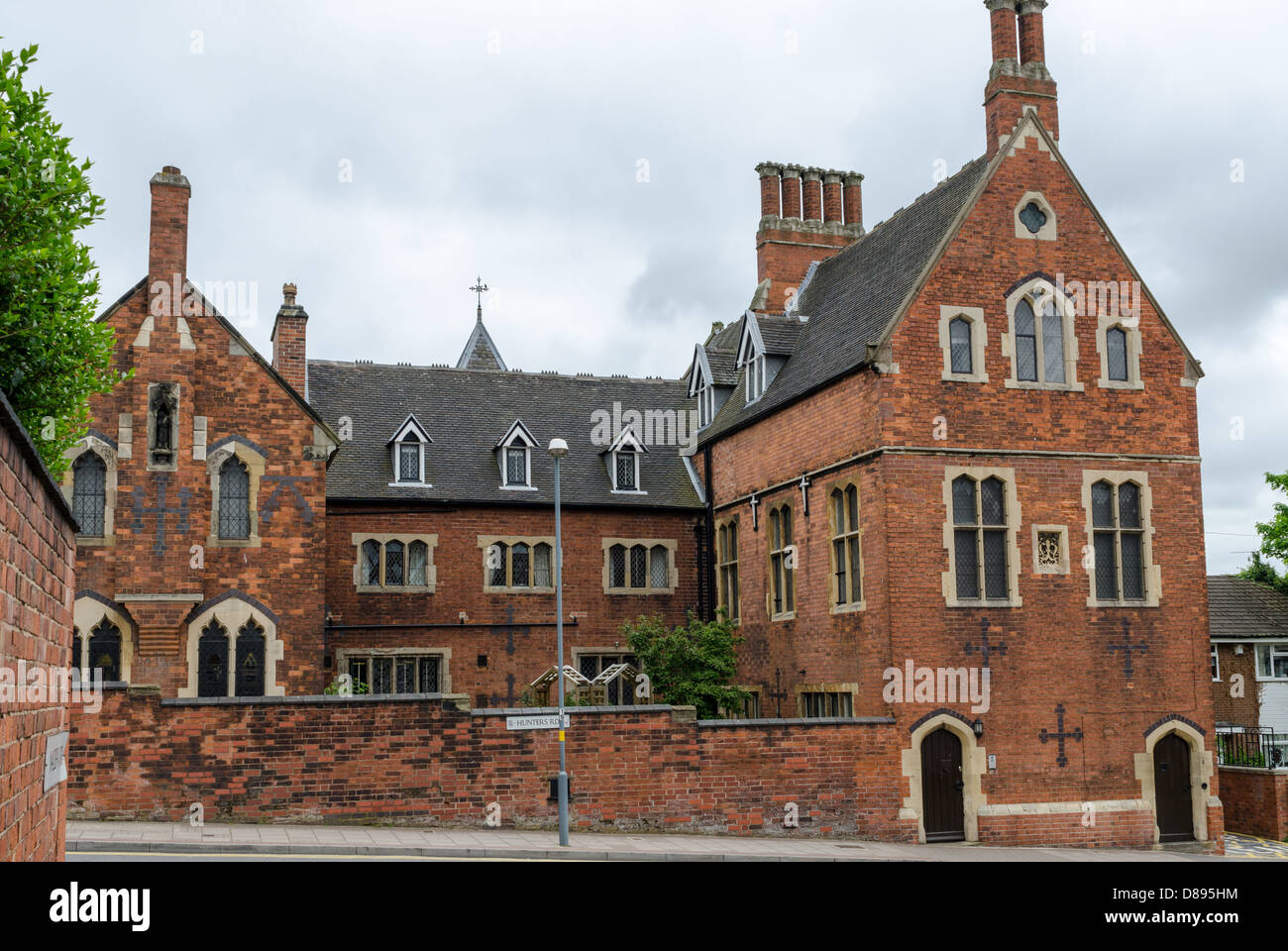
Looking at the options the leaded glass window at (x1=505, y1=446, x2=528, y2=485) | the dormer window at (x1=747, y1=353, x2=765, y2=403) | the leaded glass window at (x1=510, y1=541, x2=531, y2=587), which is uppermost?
the dormer window at (x1=747, y1=353, x2=765, y2=403)

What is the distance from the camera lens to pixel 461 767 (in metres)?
21.8

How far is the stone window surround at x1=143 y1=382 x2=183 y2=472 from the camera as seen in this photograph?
87.2 ft

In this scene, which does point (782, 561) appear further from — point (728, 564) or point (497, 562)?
point (497, 562)

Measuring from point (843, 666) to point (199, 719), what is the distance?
12.3 meters

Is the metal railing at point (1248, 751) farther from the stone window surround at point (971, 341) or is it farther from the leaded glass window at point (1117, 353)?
the stone window surround at point (971, 341)

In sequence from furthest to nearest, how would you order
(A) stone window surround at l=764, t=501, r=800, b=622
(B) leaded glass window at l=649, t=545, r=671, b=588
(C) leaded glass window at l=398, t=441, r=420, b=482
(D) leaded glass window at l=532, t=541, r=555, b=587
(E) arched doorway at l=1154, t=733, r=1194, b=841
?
1. (B) leaded glass window at l=649, t=545, r=671, b=588
2. (D) leaded glass window at l=532, t=541, r=555, b=587
3. (C) leaded glass window at l=398, t=441, r=420, b=482
4. (A) stone window surround at l=764, t=501, r=800, b=622
5. (E) arched doorway at l=1154, t=733, r=1194, b=841

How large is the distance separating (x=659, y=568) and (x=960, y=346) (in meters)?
11.1

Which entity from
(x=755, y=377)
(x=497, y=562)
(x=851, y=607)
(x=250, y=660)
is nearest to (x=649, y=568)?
(x=497, y=562)

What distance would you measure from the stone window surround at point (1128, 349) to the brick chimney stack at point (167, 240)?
19394 mm

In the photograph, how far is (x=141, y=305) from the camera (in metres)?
26.9

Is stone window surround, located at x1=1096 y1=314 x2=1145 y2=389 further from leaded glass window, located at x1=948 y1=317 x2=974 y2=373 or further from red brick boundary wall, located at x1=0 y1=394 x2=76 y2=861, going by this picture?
red brick boundary wall, located at x1=0 y1=394 x2=76 y2=861

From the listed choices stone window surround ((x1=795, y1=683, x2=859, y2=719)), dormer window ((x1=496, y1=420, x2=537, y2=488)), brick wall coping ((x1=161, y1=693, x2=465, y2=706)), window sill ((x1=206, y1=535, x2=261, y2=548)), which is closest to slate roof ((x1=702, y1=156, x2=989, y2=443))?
dormer window ((x1=496, y1=420, x2=537, y2=488))

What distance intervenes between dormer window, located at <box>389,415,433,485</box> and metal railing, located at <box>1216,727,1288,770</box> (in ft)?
65.3
